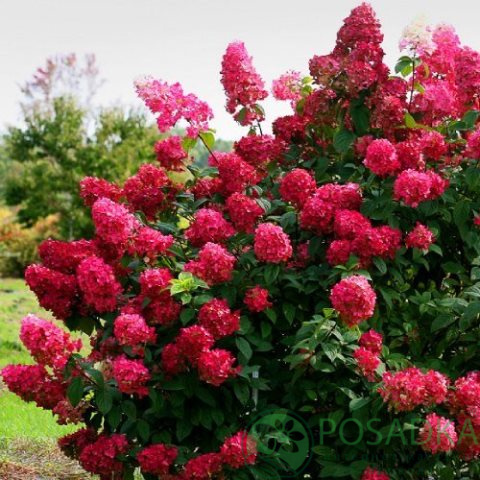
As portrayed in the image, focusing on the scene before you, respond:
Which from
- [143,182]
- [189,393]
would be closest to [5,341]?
[143,182]

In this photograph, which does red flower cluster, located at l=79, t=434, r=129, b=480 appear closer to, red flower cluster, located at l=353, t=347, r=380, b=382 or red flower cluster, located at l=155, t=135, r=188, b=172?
red flower cluster, located at l=353, t=347, r=380, b=382

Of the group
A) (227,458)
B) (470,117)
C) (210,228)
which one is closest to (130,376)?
(227,458)

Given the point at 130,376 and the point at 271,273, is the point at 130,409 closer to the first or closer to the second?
the point at 130,376

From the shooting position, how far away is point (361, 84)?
3.77 meters

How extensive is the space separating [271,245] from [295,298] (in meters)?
0.30

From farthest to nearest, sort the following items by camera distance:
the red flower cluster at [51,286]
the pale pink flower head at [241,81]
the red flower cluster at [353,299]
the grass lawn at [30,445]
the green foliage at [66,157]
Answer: the green foliage at [66,157] → the grass lawn at [30,445] → the pale pink flower head at [241,81] → the red flower cluster at [51,286] → the red flower cluster at [353,299]

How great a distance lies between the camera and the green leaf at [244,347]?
10.8 feet

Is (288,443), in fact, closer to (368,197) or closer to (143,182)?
(368,197)

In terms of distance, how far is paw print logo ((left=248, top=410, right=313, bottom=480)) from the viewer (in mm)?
3359

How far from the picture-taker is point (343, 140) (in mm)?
3803

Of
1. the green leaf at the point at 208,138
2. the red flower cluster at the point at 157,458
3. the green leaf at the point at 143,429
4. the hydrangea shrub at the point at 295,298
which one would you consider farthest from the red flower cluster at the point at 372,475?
the green leaf at the point at 208,138

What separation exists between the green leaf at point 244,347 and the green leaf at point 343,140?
105 centimetres

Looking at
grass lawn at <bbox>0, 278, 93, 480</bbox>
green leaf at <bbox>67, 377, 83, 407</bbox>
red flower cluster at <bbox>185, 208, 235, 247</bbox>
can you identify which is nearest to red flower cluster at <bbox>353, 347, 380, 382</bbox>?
red flower cluster at <bbox>185, 208, 235, 247</bbox>

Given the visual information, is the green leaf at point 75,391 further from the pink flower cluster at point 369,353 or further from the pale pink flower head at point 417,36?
the pale pink flower head at point 417,36
